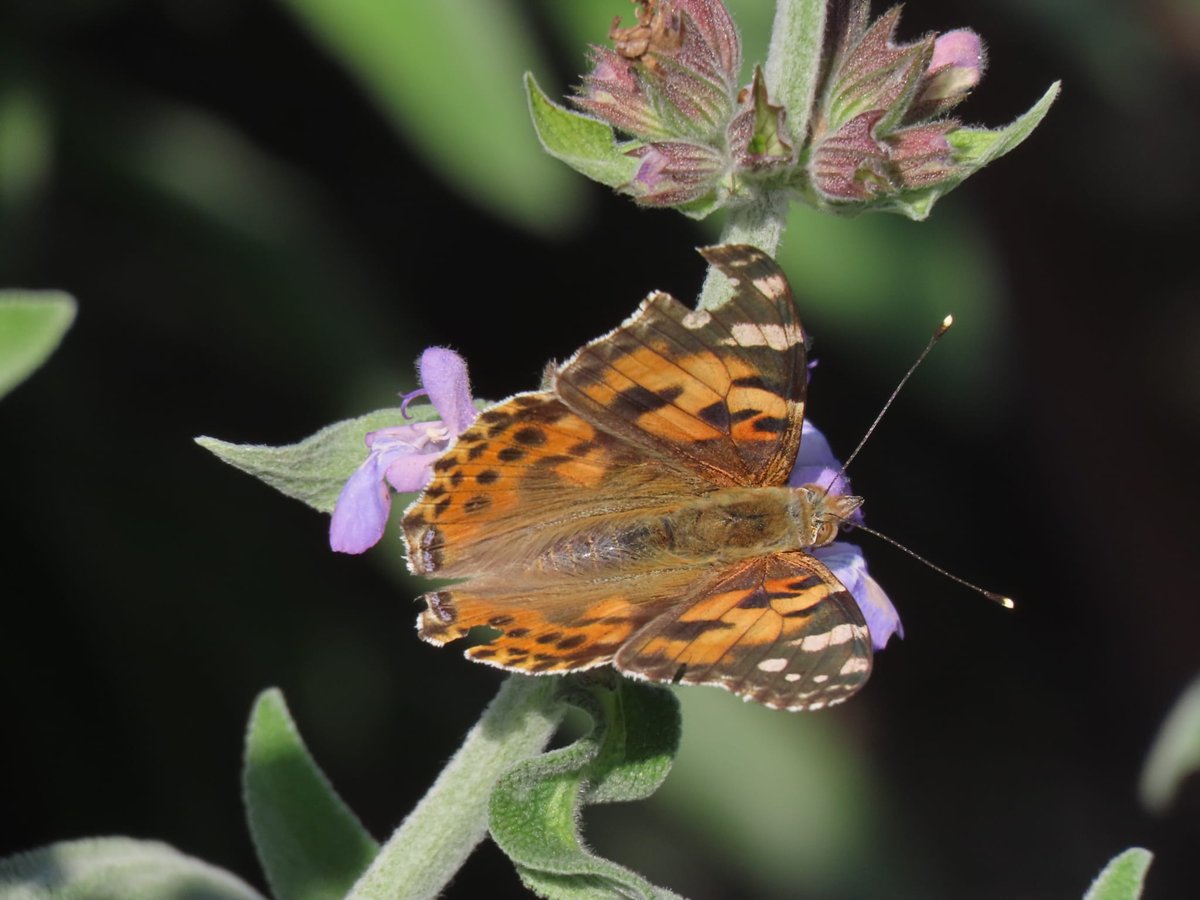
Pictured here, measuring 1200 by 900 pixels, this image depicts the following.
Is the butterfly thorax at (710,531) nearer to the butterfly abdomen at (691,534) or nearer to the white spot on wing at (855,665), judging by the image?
the butterfly abdomen at (691,534)

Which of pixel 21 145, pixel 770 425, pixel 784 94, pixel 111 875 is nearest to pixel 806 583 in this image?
pixel 770 425

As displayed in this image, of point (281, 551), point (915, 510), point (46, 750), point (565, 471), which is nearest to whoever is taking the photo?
point (565, 471)

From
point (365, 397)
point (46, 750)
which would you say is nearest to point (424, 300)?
point (365, 397)

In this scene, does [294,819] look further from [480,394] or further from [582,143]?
[480,394]

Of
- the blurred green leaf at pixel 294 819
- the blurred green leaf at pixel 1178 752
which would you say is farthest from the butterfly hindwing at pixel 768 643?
the blurred green leaf at pixel 1178 752

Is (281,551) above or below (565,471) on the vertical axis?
below

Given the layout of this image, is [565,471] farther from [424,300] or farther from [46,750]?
[424,300]
